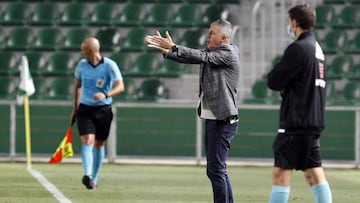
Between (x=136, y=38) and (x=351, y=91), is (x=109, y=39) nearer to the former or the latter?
(x=136, y=38)

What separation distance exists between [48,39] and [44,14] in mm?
1113

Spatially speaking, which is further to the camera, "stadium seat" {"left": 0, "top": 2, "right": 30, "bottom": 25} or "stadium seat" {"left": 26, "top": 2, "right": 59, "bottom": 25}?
"stadium seat" {"left": 0, "top": 2, "right": 30, "bottom": 25}

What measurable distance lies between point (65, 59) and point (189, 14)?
3423 millimetres

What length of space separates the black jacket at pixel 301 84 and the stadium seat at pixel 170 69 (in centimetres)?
1711

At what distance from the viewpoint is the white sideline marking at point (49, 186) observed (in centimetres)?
1368

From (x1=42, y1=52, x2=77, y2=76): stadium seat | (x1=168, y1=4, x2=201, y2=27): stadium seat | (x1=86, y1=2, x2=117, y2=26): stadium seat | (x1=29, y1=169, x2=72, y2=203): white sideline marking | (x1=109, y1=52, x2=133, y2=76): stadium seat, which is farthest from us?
(x1=86, y1=2, x2=117, y2=26): stadium seat

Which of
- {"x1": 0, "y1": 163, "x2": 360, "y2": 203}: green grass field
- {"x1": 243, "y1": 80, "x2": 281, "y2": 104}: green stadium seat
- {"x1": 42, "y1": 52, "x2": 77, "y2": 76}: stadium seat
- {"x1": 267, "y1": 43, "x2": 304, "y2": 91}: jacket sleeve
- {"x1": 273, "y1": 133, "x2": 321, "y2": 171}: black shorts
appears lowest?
{"x1": 0, "y1": 163, "x2": 360, "y2": 203}: green grass field

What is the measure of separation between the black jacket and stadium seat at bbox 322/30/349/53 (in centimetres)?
1818

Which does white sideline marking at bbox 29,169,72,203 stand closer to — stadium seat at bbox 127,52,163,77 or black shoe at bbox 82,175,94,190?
black shoe at bbox 82,175,94,190

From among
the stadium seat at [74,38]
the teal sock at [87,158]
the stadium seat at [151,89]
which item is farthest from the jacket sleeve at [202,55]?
the stadium seat at [74,38]

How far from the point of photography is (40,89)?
2603 cm

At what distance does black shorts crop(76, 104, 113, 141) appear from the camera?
1548 centimetres

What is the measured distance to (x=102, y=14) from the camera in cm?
2858

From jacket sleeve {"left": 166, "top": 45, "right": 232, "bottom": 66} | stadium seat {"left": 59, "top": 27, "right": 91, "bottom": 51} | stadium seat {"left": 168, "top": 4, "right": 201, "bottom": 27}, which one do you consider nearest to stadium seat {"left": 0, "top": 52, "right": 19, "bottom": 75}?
stadium seat {"left": 59, "top": 27, "right": 91, "bottom": 51}
